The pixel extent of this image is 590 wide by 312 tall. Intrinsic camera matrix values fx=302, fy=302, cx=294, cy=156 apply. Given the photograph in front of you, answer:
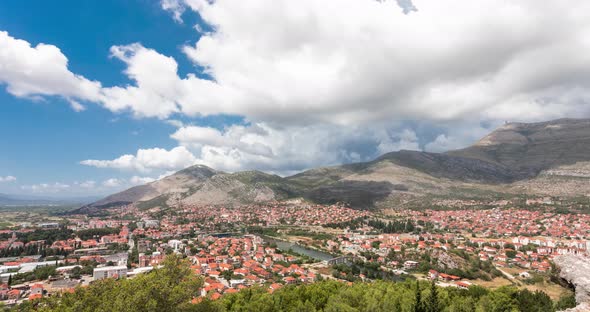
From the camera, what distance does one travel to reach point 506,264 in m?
46.7

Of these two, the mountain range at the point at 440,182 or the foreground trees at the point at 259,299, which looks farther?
the mountain range at the point at 440,182

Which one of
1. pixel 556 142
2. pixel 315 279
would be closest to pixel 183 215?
pixel 315 279

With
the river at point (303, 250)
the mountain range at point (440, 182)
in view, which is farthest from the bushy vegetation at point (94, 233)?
the mountain range at point (440, 182)

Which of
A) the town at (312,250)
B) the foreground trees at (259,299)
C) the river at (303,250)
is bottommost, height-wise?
the river at (303,250)

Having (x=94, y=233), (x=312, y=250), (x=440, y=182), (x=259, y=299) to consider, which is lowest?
(x=312, y=250)

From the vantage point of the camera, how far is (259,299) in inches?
829

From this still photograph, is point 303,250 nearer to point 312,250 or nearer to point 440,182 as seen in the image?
point 312,250

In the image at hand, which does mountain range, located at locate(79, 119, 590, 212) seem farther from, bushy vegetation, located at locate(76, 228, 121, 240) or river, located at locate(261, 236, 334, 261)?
bushy vegetation, located at locate(76, 228, 121, 240)

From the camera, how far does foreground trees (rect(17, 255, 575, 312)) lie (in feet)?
32.5

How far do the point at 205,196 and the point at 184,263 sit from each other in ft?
515

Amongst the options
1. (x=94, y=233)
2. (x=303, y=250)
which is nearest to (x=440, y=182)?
(x=303, y=250)

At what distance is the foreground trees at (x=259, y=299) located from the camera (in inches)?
390

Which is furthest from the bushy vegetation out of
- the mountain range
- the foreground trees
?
the mountain range

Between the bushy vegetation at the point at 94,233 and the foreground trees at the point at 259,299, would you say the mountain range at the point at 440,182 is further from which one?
the foreground trees at the point at 259,299
